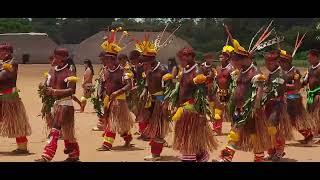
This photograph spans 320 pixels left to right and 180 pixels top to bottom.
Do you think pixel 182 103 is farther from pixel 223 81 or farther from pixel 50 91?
pixel 223 81

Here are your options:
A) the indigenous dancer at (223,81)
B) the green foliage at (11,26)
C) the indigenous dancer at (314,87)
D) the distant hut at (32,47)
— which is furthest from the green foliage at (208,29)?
the indigenous dancer at (314,87)

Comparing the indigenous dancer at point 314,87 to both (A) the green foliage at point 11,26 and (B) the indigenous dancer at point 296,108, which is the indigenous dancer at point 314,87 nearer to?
(B) the indigenous dancer at point 296,108

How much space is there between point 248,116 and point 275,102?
108 centimetres

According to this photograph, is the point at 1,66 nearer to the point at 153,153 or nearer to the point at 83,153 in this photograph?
the point at 83,153

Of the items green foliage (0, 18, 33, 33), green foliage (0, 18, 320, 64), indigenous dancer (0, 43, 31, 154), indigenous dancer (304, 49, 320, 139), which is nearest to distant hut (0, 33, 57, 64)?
green foliage (0, 18, 320, 64)

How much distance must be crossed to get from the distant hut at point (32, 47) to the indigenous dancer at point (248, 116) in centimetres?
4357

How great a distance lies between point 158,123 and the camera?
8398 mm

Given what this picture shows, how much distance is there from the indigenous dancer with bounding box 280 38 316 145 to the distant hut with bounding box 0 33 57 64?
41.5 m

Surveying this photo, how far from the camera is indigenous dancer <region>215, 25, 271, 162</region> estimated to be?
7.45 meters

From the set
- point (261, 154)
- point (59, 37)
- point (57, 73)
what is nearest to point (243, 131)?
point (261, 154)

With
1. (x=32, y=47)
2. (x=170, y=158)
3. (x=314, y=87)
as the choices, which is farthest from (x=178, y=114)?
(x=32, y=47)

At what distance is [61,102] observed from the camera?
7766mm

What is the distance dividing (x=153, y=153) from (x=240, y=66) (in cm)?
192

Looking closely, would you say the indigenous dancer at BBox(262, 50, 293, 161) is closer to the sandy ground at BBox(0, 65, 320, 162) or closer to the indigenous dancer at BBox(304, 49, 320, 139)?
the sandy ground at BBox(0, 65, 320, 162)
